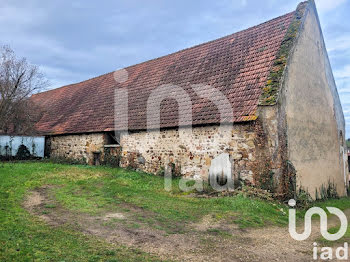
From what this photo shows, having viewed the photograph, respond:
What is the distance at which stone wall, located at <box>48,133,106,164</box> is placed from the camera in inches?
541

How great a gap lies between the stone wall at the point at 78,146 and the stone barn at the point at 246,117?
52 millimetres

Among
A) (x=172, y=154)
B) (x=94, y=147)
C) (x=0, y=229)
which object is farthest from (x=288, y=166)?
(x=94, y=147)

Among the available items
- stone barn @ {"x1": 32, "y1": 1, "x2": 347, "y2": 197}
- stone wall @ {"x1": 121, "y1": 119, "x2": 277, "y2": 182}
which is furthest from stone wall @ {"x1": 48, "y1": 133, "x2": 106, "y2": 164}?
stone wall @ {"x1": 121, "y1": 119, "x2": 277, "y2": 182}

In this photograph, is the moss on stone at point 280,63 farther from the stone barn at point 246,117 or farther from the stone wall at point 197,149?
the stone wall at point 197,149

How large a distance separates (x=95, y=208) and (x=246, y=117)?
5175 mm

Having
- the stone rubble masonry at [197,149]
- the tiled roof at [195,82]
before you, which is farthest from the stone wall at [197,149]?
the tiled roof at [195,82]

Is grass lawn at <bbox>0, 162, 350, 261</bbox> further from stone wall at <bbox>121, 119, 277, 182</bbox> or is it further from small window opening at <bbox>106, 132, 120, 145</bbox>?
small window opening at <bbox>106, 132, 120, 145</bbox>

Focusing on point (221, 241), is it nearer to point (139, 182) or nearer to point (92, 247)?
point (92, 247)

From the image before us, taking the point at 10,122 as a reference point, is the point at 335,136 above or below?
below

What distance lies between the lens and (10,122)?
15.4m

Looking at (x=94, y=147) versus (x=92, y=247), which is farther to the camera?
(x=94, y=147)

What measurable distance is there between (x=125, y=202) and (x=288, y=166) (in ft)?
16.5

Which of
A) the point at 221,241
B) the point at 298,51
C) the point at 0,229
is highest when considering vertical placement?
the point at 298,51

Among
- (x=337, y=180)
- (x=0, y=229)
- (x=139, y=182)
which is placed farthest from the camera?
(x=337, y=180)
